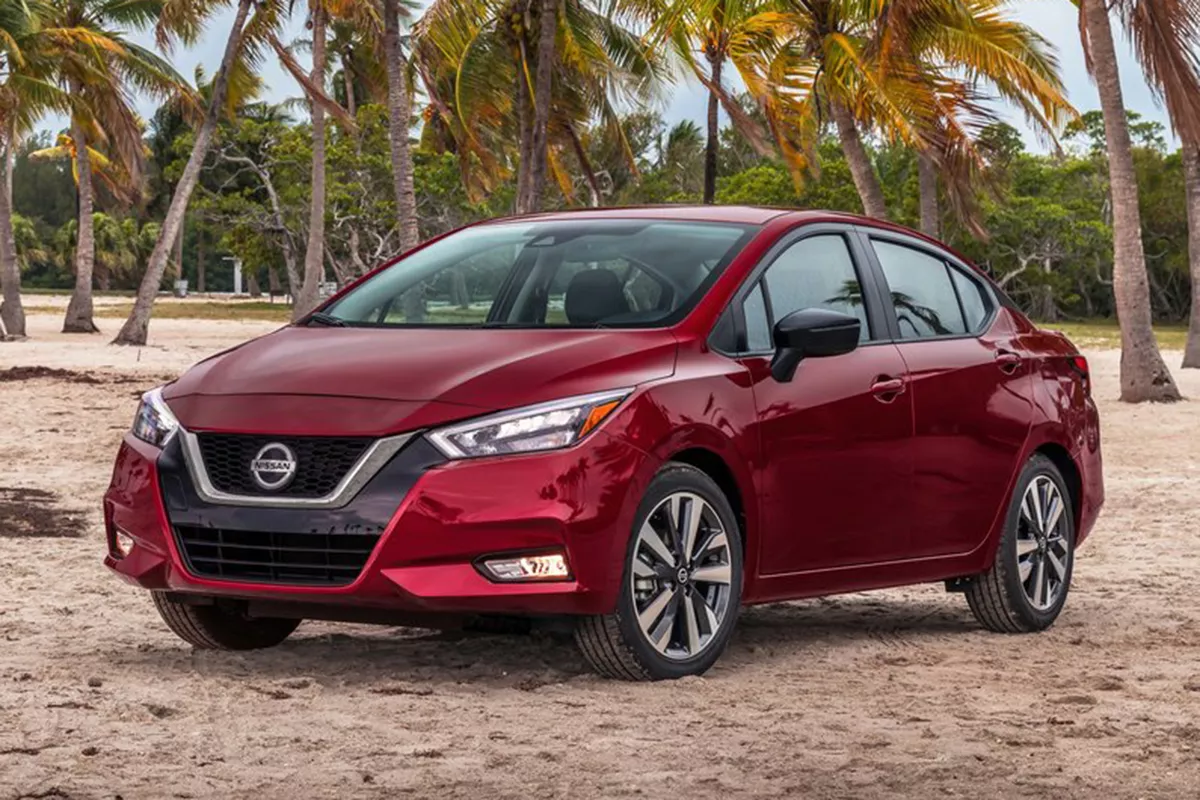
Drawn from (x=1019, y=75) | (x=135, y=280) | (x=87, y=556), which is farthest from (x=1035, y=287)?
(x=87, y=556)

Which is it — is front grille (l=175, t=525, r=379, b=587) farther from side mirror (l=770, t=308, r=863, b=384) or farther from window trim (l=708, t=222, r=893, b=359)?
side mirror (l=770, t=308, r=863, b=384)

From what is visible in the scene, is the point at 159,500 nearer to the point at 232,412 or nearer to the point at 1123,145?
the point at 232,412

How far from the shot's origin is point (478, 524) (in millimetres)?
6301

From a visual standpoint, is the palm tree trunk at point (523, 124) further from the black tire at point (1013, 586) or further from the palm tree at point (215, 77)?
the black tire at point (1013, 586)

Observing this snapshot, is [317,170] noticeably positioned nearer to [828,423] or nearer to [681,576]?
[828,423]

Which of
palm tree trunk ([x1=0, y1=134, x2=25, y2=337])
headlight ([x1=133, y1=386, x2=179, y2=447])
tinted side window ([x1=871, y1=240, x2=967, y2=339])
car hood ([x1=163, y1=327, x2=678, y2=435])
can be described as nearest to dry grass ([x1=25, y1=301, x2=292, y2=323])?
palm tree trunk ([x1=0, y1=134, x2=25, y2=337])

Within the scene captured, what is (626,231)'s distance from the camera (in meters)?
7.69

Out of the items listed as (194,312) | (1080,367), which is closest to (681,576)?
(1080,367)

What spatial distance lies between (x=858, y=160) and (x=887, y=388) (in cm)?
2179

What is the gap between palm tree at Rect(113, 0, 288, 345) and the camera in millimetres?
39469

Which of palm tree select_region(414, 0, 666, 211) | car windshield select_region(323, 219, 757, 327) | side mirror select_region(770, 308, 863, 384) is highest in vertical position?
palm tree select_region(414, 0, 666, 211)

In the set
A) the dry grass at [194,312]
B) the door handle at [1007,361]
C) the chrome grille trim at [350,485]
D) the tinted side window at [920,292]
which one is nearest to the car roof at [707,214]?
the tinted side window at [920,292]

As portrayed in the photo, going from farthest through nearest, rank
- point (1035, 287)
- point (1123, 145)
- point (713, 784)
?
point (1035, 287) → point (1123, 145) → point (713, 784)

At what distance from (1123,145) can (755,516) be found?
61.1 feet
